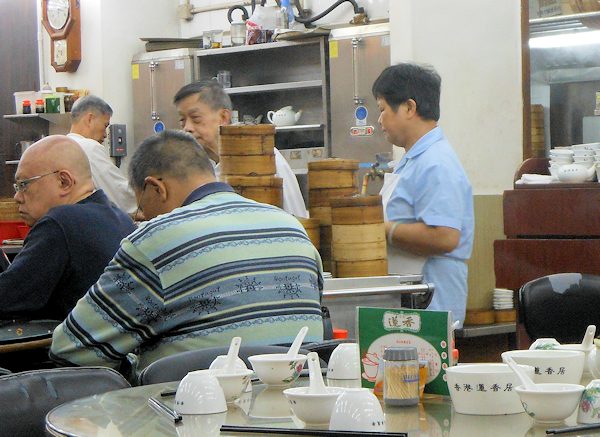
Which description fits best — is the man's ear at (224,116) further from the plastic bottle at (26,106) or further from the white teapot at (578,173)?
the plastic bottle at (26,106)

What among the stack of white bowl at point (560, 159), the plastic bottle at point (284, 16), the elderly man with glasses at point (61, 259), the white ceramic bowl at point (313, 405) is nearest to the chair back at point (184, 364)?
the white ceramic bowl at point (313, 405)

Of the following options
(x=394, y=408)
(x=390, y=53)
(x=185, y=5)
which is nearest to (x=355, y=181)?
(x=394, y=408)

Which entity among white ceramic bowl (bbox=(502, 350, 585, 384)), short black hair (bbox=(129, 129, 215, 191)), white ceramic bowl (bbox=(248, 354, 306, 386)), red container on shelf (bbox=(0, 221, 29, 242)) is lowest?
red container on shelf (bbox=(0, 221, 29, 242))

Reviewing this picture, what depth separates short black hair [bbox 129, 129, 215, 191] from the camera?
10.9 feet

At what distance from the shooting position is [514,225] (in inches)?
225

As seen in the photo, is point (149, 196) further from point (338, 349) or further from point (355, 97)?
point (355, 97)

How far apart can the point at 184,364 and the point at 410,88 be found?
2.42 m

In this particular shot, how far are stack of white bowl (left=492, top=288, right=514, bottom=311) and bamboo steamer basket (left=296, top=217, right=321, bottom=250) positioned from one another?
9.04ft

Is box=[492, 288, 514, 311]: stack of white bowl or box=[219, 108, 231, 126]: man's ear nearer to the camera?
box=[219, 108, 231, 126]: man's ear

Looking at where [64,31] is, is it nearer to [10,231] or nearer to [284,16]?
[284,16]

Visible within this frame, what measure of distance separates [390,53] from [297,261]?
4.79 metres

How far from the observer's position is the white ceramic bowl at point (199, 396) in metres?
1.83

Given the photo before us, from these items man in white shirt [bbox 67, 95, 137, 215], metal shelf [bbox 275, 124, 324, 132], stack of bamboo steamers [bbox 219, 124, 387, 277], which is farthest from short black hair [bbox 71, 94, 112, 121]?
stack of bamboo steamers [bbox 219, 124, 387, 277]

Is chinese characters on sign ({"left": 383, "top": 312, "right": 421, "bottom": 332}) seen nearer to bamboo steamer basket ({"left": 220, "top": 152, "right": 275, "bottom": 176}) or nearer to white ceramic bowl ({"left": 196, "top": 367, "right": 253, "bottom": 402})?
white ceramic bowl ({"left": 196, "top": 367, "right": 253, "bottom": 402})
